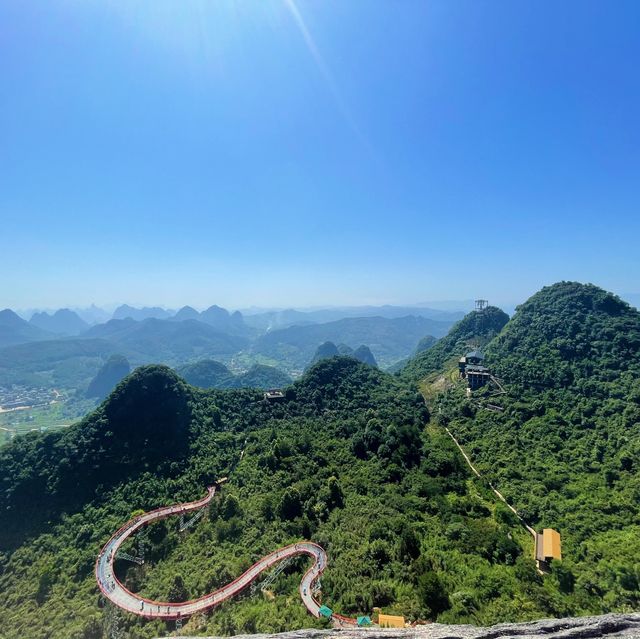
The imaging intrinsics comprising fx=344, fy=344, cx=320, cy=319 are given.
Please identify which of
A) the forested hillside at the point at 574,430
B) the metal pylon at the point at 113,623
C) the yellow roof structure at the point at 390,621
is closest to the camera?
the yellow roof structure at the point at 390,621

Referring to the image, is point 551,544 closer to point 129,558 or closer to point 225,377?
point 129,558

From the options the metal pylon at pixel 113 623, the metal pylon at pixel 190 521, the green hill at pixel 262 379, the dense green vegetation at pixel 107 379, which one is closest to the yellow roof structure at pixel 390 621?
the metal pylon at pixel 113 623

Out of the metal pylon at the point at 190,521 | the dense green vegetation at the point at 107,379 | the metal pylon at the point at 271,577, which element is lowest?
the dense green vegetation at the point at 107,379

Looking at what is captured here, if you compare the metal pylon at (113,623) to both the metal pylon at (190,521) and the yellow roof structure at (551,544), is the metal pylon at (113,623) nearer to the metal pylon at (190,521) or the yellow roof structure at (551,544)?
the metal pylon at (190,521)

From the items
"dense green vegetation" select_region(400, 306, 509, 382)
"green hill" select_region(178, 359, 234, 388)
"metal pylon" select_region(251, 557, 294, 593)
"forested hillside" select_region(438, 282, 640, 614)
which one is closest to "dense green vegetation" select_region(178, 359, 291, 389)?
"green hill" select_region(178, 359, 234, 388)

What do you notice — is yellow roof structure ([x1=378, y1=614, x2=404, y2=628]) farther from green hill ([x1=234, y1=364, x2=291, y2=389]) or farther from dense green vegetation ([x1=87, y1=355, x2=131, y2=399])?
dense green vegetation ([x1=87, y1=355, x2=131, y2=399])

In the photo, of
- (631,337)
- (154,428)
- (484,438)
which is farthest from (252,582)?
(631,337)

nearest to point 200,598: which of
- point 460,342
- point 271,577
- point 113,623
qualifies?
point 271,577
